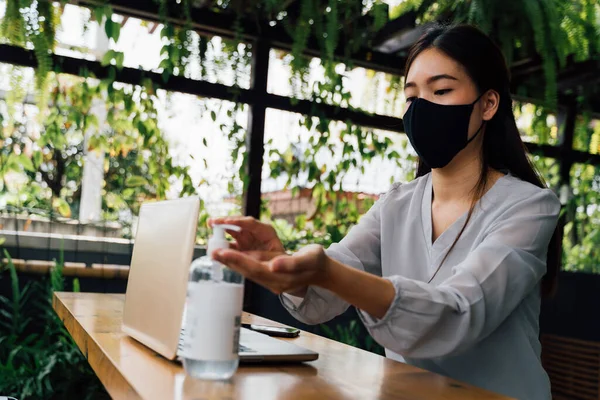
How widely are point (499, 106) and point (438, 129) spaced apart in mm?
195

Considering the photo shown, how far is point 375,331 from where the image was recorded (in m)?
1.04

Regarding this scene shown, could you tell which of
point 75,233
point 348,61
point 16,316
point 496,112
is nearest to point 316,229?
point 348,61

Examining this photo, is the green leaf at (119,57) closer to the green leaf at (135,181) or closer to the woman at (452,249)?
the green leaf at (135,181)

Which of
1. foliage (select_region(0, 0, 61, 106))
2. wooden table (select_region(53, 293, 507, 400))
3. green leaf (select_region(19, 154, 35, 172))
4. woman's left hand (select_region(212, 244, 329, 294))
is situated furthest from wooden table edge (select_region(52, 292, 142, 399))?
green leaf (select_region(19, 154, 35, 172))

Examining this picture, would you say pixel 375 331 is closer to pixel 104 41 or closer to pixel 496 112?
pixel 496 112

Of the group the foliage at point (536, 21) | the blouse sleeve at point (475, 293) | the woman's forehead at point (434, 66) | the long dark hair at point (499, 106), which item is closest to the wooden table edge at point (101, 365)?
the blouse sleeve at point (475, 293)

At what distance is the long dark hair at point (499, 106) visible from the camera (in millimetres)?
1453

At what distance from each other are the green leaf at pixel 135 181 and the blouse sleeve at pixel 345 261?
174 cm

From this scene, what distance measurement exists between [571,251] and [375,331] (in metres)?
3.39

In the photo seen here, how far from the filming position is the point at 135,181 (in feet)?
10.3

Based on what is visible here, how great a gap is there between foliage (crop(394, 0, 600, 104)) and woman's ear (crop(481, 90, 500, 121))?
60.4 inches

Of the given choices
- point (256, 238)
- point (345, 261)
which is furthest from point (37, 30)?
point (256, 238)

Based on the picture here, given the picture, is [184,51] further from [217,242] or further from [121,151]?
[217,242]

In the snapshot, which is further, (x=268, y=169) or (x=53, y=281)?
(x=268, y=169)
